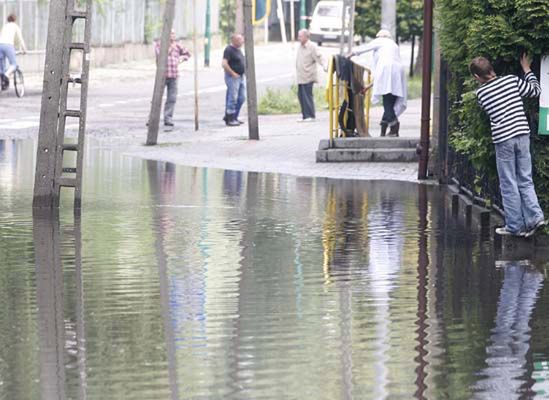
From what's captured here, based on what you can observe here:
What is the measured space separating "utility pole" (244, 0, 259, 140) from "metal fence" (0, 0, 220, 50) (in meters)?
16.4

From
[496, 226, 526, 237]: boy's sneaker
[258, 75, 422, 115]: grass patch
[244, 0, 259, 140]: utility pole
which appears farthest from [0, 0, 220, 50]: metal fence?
[496, 226, 526, 237]: boy's sneaker

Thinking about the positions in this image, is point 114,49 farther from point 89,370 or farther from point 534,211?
point 89,370

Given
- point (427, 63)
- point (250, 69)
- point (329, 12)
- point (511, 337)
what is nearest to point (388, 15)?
point (250, 69)

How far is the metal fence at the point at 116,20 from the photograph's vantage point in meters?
42.4

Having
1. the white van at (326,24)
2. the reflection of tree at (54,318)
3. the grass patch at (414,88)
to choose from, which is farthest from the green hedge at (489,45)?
the white van at (326,24)

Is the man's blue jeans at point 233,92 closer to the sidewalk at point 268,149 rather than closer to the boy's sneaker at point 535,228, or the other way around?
the sidewalk at point 268,149

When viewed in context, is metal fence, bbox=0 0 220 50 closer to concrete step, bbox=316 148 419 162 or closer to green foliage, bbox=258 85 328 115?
green foliage, bbox=258 85 328 115

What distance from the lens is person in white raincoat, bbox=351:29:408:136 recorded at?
73.9 feet

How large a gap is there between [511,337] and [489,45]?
156 inches

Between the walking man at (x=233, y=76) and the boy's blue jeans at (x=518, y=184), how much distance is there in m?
15.8

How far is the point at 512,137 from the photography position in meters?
11.8

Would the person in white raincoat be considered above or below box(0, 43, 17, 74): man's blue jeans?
below

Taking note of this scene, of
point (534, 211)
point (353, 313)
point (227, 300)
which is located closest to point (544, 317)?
point (353, 313)

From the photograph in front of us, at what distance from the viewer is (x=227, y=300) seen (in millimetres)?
9797
